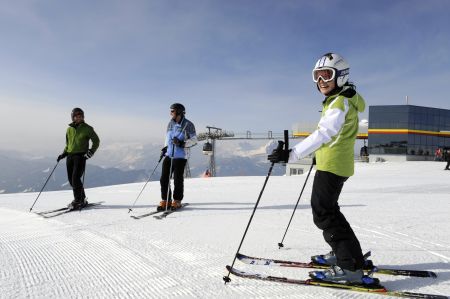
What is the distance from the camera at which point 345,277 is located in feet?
9.24

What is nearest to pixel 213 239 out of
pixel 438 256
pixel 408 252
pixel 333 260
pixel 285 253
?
pixel 285 253

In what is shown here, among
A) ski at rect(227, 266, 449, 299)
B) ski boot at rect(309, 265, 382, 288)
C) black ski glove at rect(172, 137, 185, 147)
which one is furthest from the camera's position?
black ski glove at rect(172, 137, 185, 147)

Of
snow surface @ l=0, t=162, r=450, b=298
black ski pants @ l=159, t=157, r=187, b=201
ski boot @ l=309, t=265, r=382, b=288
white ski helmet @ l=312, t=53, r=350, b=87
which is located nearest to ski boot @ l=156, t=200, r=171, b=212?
black ski pants @ l=159, t=157, r=187, b=201

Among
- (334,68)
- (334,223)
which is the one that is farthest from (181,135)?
(334,223)

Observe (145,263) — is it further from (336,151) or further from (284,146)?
(336,151)

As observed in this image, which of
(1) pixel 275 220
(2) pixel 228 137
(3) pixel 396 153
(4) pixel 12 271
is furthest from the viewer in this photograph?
(2) pixel 228 137

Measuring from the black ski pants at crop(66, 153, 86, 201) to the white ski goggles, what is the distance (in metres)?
5.62

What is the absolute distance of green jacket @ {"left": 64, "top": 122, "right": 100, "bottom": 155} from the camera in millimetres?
7008

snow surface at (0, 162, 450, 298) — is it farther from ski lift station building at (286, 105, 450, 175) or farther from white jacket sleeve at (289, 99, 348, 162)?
ski lift station building at (286, 105, 450, 175)

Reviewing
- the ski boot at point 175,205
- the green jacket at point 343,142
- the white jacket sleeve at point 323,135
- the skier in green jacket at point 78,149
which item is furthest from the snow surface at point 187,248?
the white jacket sleeve at point 323,135

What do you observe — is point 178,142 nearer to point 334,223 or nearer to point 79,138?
point 79,138

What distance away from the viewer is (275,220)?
18.6 ft

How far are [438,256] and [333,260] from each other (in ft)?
4.38

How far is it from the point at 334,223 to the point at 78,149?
5832mm
